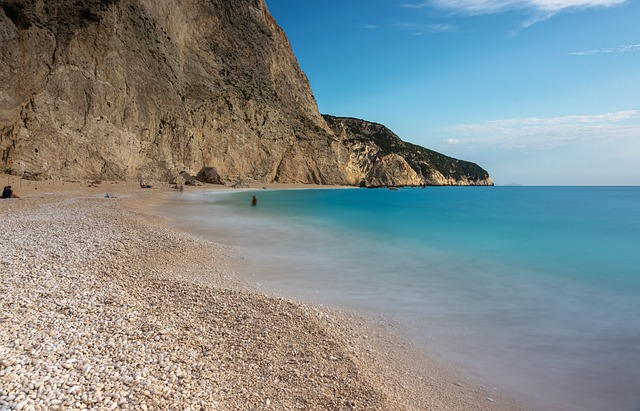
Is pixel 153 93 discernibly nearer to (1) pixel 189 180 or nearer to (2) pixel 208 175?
(1) pixel 189 180

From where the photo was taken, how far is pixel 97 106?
129 ft

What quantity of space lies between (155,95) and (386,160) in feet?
253

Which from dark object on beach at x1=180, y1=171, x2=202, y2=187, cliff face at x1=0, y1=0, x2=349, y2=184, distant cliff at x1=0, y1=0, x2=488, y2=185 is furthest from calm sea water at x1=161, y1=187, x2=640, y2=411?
dark object on beach at x1=180, y1=171, x2=202, y2=187

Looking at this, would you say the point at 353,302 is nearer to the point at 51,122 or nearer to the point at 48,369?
the point at 48,369

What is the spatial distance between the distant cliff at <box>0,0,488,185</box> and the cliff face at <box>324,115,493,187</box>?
83.2ft

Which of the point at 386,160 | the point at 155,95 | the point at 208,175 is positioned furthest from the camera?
the point at 386,160

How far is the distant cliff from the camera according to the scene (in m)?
35.8

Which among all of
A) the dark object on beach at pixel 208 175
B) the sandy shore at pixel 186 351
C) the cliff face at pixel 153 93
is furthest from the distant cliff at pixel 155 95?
the sandy shore at pixel 186 351

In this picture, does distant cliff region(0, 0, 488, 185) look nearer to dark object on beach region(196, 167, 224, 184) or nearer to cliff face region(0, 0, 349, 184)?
cliff face region(0, 0, 349, 184)

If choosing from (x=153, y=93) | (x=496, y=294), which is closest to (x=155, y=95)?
(x=153, y=93)

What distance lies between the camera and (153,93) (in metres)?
46.3

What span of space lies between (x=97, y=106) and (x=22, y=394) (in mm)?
43270

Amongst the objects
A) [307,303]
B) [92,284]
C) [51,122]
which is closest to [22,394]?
[92,284]

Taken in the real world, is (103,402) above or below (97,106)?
below
